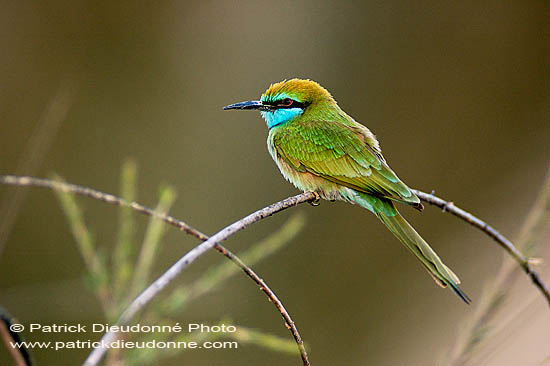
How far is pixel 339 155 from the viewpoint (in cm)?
216

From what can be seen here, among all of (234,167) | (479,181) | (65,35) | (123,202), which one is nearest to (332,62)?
(234,167)

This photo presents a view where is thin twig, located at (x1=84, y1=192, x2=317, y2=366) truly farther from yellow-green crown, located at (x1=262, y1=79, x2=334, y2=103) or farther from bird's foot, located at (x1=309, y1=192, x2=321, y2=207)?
yellow-green crown, located at (x1=262, y1=79, x2=334, y2=103)

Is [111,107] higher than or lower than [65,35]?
lower

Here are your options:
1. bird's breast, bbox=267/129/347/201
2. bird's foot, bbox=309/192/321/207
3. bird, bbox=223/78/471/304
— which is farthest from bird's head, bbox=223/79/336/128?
bird's foot, bbox=309/192/321/207

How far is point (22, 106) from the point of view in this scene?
12.9 feet

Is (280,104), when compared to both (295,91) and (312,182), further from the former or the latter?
(312,182)

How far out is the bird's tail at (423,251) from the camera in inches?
62.4

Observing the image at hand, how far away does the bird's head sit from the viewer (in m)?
2.38

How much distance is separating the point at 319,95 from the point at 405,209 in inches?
75.0

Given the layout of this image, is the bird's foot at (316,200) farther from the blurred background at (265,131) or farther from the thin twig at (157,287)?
the blurred background at (265,131)

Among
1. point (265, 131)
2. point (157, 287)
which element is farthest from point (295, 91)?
point (265, 131)

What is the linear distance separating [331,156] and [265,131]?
7.58 ft

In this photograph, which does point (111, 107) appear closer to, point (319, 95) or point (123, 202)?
point (319, 95)

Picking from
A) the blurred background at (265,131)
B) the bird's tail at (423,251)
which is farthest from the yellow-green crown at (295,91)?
the blurred background at (265,131)
